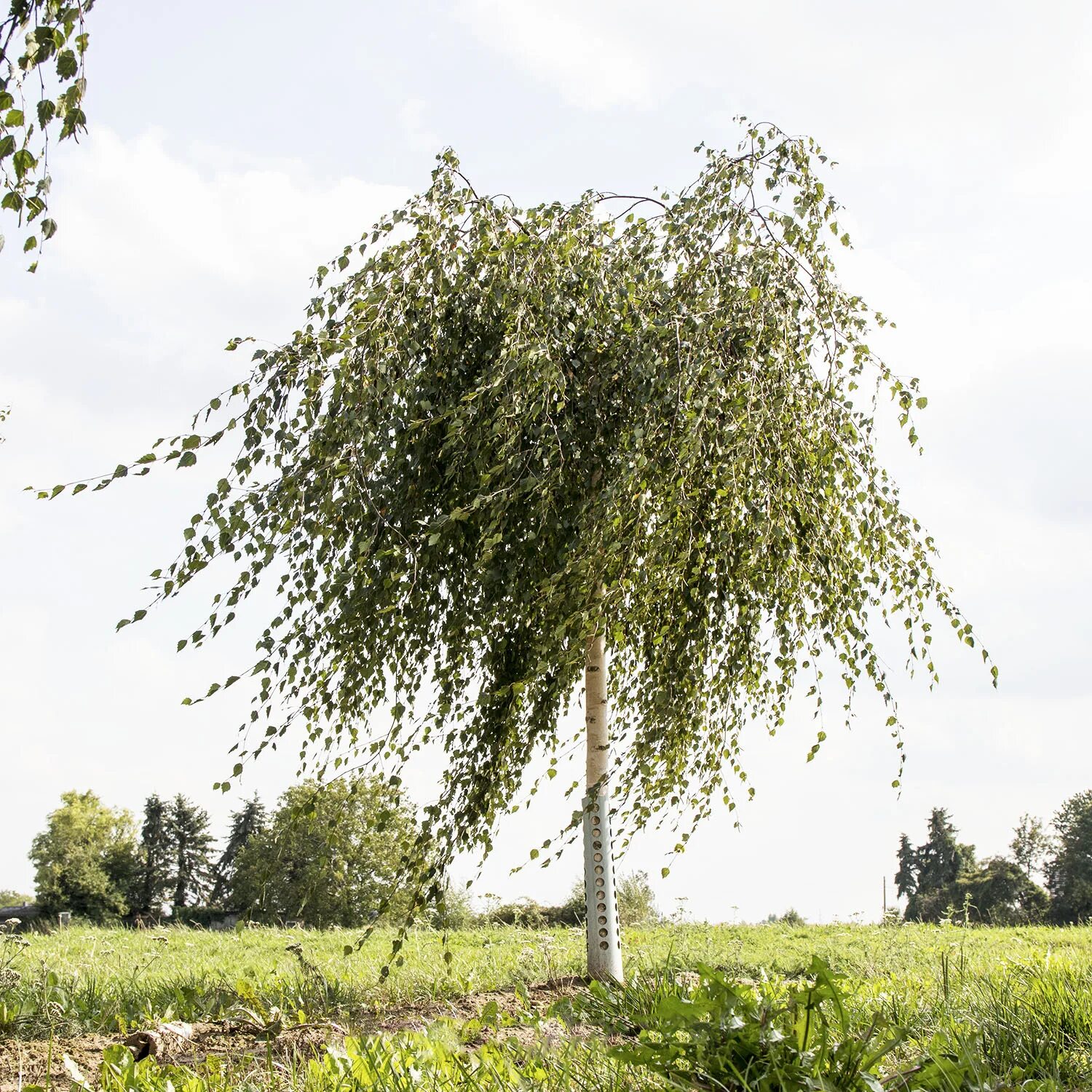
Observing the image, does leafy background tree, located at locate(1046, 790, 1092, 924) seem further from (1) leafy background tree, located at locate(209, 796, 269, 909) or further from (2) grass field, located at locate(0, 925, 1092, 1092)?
(1) leafy background tree, located at locate(209, 796, 269, 909)

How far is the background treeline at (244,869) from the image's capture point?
169 inches

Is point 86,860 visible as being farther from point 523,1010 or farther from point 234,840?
point 523,1010

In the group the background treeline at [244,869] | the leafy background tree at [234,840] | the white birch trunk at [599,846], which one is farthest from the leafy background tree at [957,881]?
the leafy background tree at [234,840]

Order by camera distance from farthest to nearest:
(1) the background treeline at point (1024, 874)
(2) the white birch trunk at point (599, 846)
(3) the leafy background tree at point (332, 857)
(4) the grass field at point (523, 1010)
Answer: (1) the background treeline at point (1024, 874), (2) the white birch trunk at point (599, 846), (3) the leafy background tree at point (332, 857), (4) the grass field at point (523, 1010)

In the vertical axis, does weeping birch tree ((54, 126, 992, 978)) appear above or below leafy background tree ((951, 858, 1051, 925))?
above

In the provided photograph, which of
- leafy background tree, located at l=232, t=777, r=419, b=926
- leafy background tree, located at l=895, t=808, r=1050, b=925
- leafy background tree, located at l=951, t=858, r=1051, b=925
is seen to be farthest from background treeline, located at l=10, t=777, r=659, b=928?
leafy background tree, located at l=951, t=858, r=1051, b=925

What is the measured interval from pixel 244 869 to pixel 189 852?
12.8m

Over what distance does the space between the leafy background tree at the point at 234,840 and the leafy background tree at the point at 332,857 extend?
235 inches

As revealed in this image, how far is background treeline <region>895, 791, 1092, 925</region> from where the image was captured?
23.9 metres

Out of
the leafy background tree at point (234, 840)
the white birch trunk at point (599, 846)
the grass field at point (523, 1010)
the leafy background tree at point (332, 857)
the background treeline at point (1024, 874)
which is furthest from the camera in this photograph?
the leafy background tree at point (234, 840)

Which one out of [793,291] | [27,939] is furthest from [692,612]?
[27,939]

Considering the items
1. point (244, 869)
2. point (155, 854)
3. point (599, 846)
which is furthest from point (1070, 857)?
point (155, 854)

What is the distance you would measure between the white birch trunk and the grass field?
0.25 meters

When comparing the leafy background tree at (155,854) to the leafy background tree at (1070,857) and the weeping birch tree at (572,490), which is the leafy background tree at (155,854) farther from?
the weeping birch tree at (572,490)
